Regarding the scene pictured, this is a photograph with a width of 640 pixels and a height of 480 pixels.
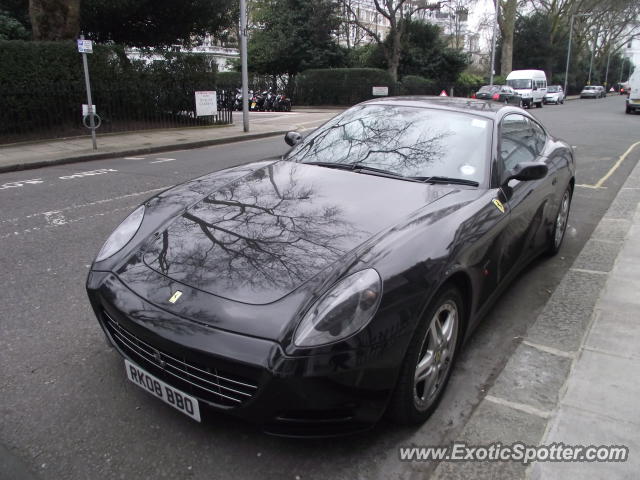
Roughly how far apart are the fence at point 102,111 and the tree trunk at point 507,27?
36.6 metres

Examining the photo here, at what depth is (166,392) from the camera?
2.27 m

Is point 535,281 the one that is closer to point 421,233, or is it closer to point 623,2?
point 421,233

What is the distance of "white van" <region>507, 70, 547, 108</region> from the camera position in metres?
36.3

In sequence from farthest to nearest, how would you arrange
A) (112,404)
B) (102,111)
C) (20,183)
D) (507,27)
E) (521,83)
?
(507,27) < (521,83) < (102,111) < (20,183) < (112,404)

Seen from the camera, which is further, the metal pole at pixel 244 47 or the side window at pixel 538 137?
the metal pole at pixel 244 47

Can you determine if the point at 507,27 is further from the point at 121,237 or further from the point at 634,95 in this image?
the point at 121,237

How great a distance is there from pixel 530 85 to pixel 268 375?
40085 mm

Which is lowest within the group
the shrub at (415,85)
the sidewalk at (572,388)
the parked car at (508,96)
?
the sidewalk at (572,388)

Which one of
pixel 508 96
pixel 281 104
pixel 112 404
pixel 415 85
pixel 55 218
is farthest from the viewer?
pixel 415 85

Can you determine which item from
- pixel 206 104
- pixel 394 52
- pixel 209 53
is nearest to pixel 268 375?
pixel 206 104

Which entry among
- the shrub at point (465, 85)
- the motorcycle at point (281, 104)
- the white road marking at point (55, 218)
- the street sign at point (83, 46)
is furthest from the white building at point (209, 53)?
the shrub at point (465, 85)

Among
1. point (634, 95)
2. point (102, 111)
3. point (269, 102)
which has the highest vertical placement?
point (634, 95)

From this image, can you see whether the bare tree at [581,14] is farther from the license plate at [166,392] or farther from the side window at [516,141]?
the license plate at [166,392]
